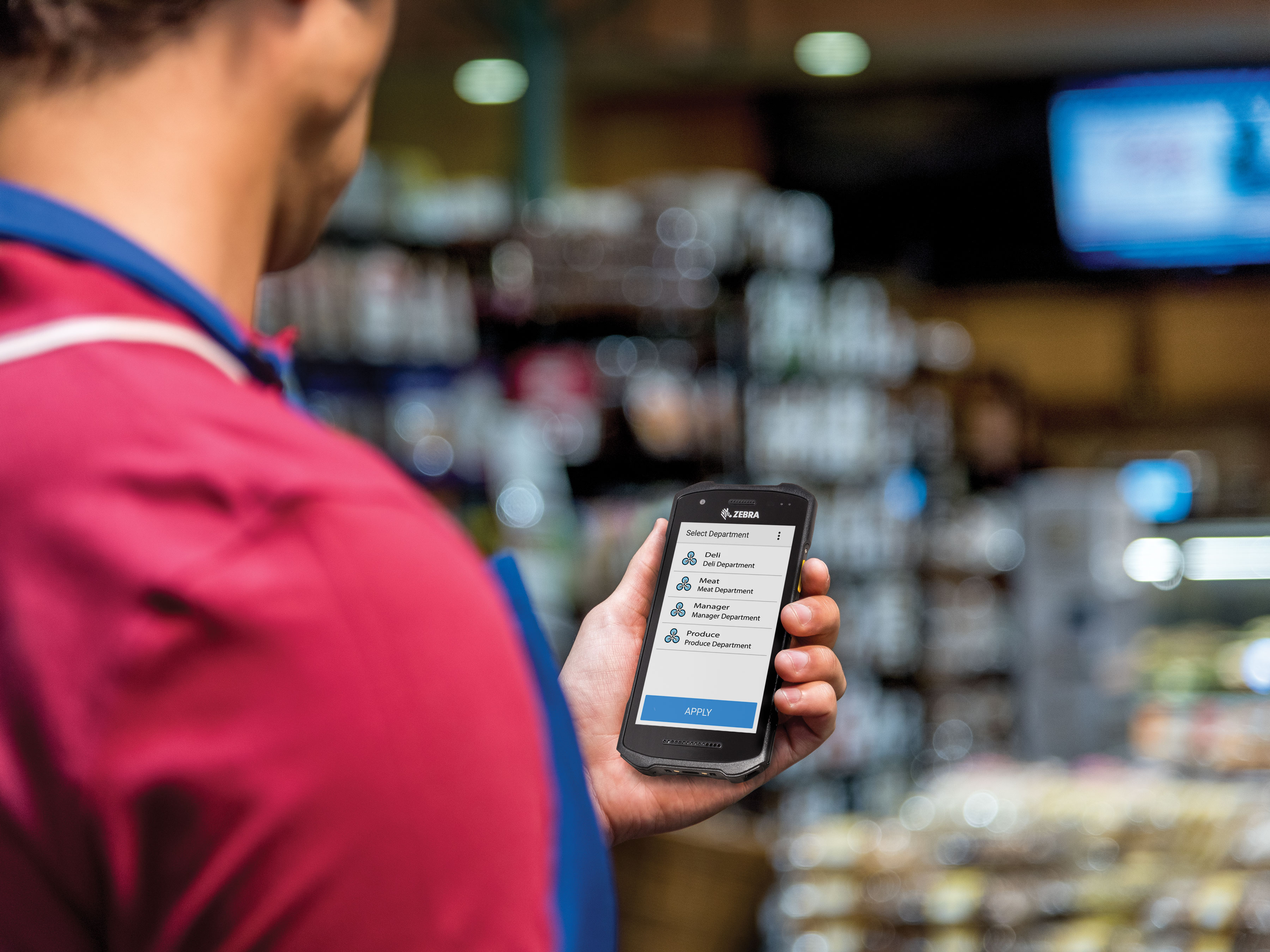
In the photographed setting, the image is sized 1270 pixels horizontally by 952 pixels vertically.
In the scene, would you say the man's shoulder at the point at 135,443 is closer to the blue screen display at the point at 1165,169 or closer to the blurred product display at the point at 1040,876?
the blurred product display at the point at 1040,876

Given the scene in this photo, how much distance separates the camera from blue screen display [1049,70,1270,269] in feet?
22.3

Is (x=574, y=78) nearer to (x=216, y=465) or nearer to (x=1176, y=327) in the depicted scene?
(x=1176, y=327)

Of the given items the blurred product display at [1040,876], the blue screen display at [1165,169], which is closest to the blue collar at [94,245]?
the blurred product display at [1040,876]

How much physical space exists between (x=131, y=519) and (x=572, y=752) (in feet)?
0.72

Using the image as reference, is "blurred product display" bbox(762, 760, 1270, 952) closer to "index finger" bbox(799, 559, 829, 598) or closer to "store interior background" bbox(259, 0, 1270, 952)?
"store interior background" bbox(259, 0, 1270, 952)

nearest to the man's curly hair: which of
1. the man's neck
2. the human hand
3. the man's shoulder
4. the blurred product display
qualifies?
the man's neck

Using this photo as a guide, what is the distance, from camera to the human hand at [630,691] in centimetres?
93

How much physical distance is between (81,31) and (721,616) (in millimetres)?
604

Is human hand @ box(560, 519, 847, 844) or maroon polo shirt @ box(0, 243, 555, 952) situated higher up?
maroon polo shirt @ box(0, 243, 555, 952)

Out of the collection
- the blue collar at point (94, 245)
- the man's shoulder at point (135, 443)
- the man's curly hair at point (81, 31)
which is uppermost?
the man's curly hair at point (81, 31)

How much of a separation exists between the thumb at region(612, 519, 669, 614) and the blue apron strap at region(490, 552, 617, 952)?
48 centimetres

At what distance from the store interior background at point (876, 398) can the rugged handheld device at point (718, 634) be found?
167cm

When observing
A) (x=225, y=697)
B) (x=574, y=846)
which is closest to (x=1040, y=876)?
(x=574, y=846)

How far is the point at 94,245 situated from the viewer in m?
0.53
